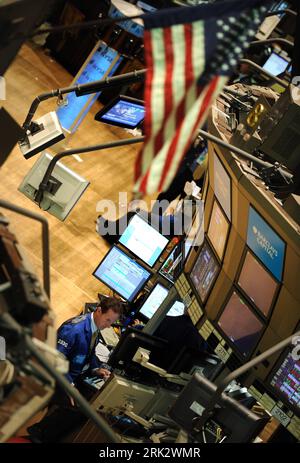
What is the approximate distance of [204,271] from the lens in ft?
29.9

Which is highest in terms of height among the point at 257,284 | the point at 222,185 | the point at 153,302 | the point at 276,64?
the point at 276,64

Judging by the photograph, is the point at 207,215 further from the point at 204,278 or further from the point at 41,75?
the point at 41,75

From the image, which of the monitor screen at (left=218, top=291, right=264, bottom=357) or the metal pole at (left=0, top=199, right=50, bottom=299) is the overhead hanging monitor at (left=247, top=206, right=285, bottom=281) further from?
the metal pole at (left=0, top=199, right=50, bottom=299)

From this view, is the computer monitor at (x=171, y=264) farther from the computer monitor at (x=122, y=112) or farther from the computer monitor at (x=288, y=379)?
the computer monitor at (x=288, y=379)

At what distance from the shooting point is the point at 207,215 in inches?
362

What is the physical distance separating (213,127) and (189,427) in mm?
3717

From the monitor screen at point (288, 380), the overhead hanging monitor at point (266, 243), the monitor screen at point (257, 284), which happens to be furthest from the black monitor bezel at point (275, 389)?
the overhead hanging monitor at point (266, 243)

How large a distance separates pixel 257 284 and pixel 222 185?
1.22m

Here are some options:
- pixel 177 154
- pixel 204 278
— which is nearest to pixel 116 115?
pixel 204 278

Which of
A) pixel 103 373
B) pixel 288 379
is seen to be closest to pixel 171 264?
pixel 103 373

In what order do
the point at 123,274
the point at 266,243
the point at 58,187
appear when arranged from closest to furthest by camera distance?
the point at 266,243 < the point at 58,187 < the point at 123,274

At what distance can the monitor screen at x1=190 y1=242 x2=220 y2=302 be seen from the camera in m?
8.89

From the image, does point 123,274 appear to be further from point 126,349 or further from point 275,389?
point 275,389

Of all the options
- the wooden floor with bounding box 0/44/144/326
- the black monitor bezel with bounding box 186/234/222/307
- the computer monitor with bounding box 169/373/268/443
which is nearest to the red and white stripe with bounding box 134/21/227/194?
the computer monitor with bounding box 169/373/268/443
